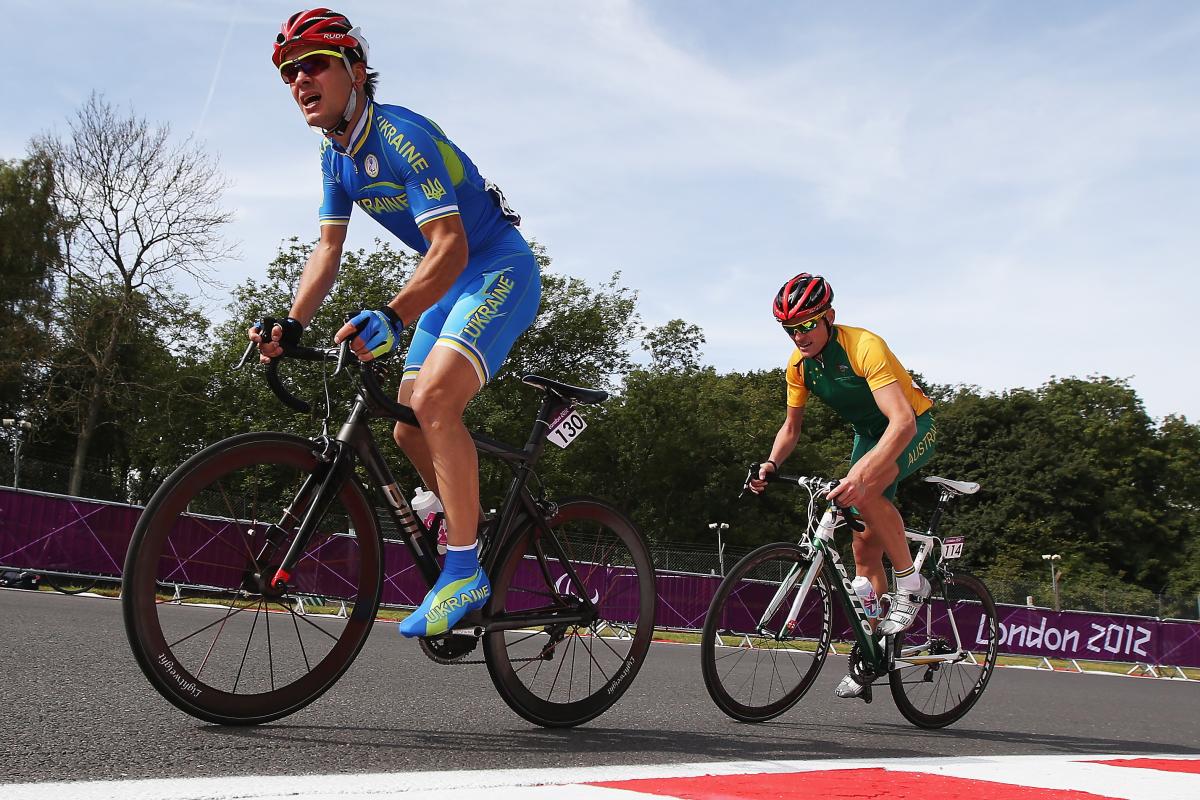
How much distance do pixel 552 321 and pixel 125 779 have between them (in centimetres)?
4572

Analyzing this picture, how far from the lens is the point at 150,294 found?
117 feet

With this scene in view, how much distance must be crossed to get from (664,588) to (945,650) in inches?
624

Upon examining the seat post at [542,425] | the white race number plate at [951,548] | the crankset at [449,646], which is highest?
the seat post at [542,425]

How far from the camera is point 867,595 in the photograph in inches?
225

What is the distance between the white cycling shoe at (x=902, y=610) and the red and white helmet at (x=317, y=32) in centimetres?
392

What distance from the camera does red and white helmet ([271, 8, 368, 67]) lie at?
12.0 ft

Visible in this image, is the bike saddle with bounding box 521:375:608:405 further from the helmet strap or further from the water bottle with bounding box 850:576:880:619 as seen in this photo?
the water bottle with bounding box 850:576:880:619

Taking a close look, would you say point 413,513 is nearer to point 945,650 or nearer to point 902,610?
point 902,610

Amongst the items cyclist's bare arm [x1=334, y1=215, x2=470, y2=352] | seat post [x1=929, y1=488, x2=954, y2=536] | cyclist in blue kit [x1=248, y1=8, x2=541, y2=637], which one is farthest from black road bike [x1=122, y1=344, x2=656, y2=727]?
seat post [x1=929, y1=488, x2=954, y2=536]

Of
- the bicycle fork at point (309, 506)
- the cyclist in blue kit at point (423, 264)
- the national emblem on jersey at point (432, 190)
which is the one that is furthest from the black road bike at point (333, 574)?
the national emblem on jersey at point (432, 190)

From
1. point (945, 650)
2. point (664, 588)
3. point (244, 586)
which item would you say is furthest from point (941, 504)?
point (664, 588)

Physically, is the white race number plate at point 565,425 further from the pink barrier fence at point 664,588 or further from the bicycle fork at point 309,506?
the pink barrier fence at point 664,588

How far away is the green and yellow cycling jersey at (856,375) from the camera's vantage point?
18.1ft

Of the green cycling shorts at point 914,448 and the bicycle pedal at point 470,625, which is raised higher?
the green cycling shorts at point 914,448
